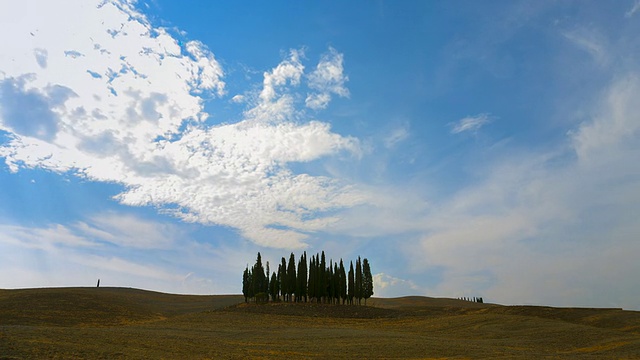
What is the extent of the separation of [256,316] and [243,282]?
112 feet

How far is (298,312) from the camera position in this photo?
6128cm

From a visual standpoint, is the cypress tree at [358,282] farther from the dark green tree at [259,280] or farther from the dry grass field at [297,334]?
the dark green tree at [259,280]

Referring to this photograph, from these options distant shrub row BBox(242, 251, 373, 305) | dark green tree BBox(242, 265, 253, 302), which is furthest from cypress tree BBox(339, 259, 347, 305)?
dark green tree BBox(242, 265, 253, 302)

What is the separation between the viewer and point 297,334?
37.3 metres

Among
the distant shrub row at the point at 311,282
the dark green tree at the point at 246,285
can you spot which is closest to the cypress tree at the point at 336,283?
the distant shrub row at the point at 311,282

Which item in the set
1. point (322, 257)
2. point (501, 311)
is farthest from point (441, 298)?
point (501, 311)

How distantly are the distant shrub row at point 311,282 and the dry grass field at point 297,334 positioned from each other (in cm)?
1055

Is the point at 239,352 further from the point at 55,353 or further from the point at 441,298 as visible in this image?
the point at 441,298

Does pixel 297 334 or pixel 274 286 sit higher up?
pixel 274 286

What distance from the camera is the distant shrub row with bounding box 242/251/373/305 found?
7750cm

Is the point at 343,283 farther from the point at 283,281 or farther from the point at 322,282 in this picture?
the point at 283,281

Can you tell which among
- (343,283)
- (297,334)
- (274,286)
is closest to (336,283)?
(343,283)

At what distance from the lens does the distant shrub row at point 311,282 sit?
77500 mm

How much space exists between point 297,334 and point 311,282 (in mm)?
40665
